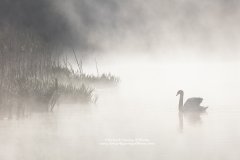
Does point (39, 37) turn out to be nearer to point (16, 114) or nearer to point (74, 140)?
point (16, 114)

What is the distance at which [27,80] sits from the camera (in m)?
29.2

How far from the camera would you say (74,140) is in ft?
65.8

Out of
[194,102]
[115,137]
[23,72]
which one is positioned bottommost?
[115,137]

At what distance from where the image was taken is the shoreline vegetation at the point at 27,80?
2653 centimetres

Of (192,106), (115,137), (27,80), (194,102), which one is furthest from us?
(194,102)

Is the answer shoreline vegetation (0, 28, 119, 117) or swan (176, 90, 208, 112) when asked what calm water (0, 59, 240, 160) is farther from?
swan (176, 90, 208, 112)

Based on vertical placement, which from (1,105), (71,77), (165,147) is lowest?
(165,147)

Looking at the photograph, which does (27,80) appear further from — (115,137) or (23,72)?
(115,137)

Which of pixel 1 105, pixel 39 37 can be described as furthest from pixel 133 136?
pixel 39 37

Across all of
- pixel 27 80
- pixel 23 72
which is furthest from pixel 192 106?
pixel 27 80

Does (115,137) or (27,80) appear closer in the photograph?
(115,137)

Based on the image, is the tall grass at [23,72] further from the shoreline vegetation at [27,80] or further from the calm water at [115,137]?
the calm water at [115,137]

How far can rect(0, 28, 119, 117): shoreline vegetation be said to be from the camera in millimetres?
26531

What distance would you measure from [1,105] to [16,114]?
1085 millimetres
